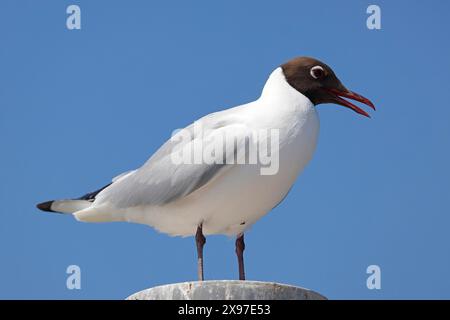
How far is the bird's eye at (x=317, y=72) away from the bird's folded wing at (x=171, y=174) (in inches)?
40.3

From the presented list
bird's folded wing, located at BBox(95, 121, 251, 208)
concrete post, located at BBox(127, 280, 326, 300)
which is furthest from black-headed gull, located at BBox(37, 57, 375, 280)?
concrete post, located at BBox(127, 280, 326, 300)

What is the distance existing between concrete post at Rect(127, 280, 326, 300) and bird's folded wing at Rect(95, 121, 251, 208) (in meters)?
1.64

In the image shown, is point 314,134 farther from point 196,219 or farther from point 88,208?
point 88,208

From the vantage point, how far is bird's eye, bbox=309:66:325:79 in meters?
10.1

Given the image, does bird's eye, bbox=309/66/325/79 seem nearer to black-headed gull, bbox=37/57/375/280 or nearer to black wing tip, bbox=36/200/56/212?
black-headed gull, bbox=37/57/375/280

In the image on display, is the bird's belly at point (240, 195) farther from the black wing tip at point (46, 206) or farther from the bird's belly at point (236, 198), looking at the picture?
the black wing tip at point (46, 206)

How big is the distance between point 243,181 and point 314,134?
894mm

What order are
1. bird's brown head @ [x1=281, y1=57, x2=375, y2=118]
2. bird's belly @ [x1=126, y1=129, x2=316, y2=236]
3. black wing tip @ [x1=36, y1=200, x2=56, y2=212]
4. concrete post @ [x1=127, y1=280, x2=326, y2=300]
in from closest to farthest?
concrete post @ [x1=127, y1=280, x2=326, y2=300]
bird's belly @ [x1=126, y1=129, x2=316, y2=236]
bird's brown head @ [x1=281, y1=57, x2=375, y2=118]
black wing tip @ [x1=36, y1=200, x2=56, y2=212]

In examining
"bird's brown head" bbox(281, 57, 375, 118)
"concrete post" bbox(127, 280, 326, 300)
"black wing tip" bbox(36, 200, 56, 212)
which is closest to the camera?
"concrete post" bbox(127, 280, 326, 300)

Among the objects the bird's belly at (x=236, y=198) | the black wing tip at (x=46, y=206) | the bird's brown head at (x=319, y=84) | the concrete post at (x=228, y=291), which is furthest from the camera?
the black wing tip at (x=46, y=206)

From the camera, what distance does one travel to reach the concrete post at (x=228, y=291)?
8.00 meters

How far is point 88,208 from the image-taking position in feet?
33.7

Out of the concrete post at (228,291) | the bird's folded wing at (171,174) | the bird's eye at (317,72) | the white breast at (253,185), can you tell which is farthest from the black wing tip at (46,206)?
the bird's eye at (317,72)
